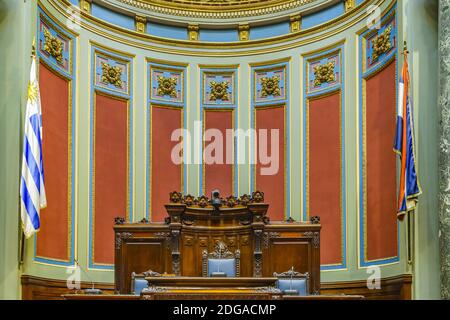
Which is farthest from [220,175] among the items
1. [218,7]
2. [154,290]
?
[154,290]

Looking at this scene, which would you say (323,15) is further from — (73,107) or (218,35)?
(73,107)

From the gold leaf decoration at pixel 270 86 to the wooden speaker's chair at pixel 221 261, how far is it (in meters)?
3.39

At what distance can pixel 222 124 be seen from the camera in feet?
40.4

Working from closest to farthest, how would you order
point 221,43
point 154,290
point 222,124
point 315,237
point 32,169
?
1. point 154,290
2. point 32,169
3. point 315,237
4. point 222,124
5. point 221,43

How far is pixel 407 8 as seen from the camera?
914 centimetres

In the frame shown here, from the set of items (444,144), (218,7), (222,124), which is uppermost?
(218,7)

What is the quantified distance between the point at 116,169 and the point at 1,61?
3340 millimetres

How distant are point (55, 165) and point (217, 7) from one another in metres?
4.68

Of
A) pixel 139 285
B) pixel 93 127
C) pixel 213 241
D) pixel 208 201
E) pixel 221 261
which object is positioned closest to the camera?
pixel 139 285

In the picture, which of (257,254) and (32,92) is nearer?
(32,92)

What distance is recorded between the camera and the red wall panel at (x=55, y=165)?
9.73 meters

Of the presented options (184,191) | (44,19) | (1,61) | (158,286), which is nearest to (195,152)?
(184,191)

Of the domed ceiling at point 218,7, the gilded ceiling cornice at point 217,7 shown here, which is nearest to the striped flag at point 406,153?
the domed ceiling at point 218,7

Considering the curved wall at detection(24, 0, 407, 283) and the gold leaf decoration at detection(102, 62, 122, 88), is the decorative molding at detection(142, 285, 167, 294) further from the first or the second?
the gold leaf decoration at detection(102, 62, 122, 88)
